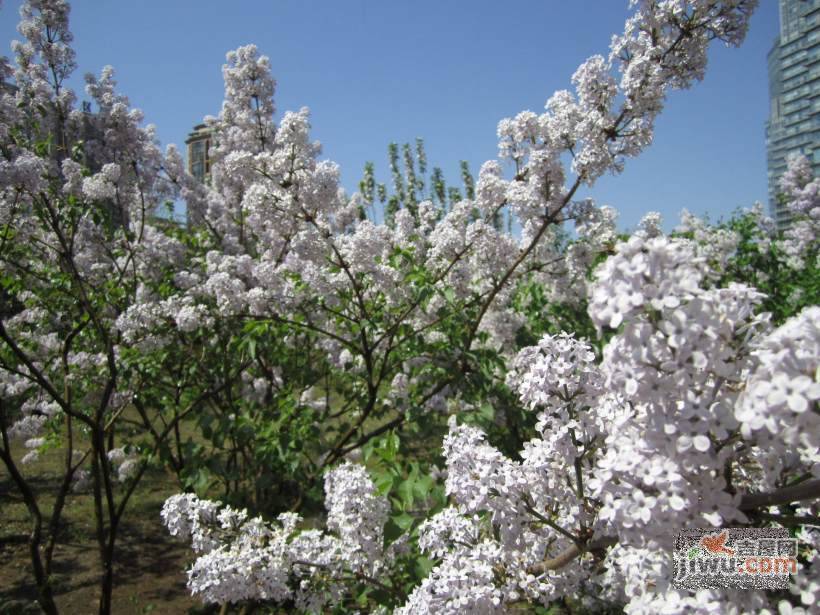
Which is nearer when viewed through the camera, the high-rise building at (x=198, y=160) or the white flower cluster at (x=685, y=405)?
the white flower cluster at (x=685, y=405)

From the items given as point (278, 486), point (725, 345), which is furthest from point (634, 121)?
point (278, 486)

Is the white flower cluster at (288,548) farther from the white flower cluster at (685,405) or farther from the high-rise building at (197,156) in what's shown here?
the high-rise building at (197,156)

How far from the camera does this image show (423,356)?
4.18 m

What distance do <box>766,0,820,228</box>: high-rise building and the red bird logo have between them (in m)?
21.7

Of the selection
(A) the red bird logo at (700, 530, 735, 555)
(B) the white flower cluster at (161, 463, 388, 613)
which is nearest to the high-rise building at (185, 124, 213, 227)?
(B) the white flower cluster at (161, 463, 388, 613)

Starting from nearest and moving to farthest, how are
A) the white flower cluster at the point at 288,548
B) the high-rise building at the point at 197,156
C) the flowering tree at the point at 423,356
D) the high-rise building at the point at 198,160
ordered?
the flowering tree at the point at 423,356 → the white flower cluster at the point at 288,548 → the high-rise building at the point at 198,160 → the high-rise building at the point at 197,156

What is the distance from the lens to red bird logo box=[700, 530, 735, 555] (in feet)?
4.47

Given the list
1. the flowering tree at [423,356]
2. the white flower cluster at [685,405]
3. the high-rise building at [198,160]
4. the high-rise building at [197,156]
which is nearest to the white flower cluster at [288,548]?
the flowering tree at [423,356]

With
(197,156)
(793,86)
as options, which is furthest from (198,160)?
(793,86)

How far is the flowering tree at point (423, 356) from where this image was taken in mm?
1257

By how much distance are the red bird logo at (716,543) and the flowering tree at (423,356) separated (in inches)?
3.7

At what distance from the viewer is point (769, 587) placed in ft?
4.32

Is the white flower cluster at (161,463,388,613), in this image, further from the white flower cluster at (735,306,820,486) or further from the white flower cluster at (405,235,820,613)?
the white flower cluster at (735,306,820,486)

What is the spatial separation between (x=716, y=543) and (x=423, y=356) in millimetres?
2895
